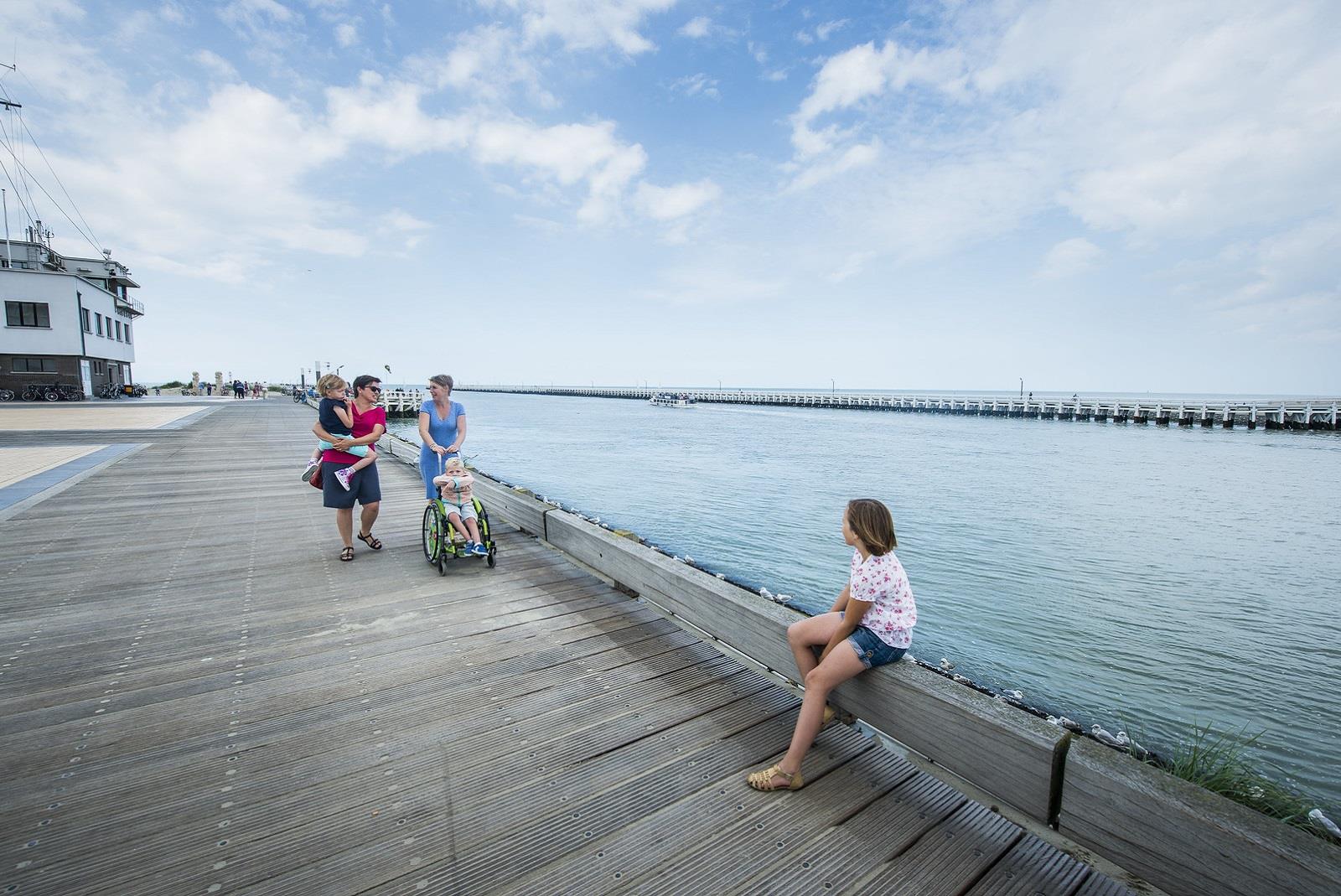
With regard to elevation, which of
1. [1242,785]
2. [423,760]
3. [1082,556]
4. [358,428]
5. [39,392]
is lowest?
[1082,556]

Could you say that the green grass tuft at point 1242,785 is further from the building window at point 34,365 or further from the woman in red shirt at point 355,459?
the building window at point 34,365

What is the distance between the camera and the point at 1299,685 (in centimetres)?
764

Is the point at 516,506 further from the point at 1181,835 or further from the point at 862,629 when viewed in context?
the point at 1181,835

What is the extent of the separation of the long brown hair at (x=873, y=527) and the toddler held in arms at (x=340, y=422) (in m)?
5.28

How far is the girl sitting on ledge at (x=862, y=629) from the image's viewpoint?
2920 millimetres

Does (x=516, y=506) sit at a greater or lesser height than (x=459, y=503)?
lesser

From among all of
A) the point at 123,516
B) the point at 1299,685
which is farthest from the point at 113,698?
the point at 1299,685

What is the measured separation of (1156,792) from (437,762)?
3216 millimetres

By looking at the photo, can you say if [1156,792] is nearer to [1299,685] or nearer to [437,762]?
[437,762]

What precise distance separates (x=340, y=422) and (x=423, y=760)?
4.46m

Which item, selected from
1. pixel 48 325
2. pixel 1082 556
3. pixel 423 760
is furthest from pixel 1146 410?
pixel 48 325

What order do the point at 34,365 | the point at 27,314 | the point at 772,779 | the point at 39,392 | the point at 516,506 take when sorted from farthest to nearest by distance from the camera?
the point at 34,365 < the point at 39,392 < the point at 27,314 < the point at 516,506 < the point at 772,779

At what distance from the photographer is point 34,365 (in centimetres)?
3891

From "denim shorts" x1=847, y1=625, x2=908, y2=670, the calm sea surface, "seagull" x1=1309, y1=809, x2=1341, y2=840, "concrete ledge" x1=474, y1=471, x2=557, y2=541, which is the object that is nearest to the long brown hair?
"denim shorts" x1=847, y1=625, x2=908, y2=670
